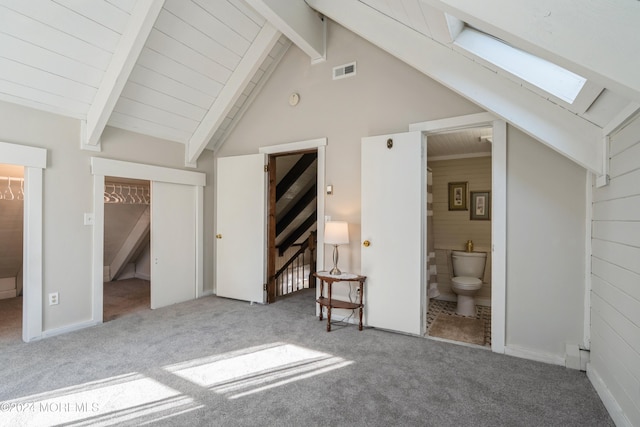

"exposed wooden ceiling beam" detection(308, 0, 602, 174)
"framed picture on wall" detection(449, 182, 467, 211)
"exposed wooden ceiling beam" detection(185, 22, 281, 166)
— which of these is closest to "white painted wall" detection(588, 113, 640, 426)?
"exposed wooden ceiling beam" detection(308, 0, 602, 174)

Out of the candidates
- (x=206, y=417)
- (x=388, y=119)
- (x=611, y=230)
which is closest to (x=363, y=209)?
(x=388, y=119)

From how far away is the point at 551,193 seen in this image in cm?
267

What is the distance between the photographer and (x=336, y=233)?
338 cm

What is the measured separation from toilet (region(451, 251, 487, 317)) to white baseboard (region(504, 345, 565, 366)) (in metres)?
1.20

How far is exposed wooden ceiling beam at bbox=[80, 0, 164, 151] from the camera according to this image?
9.02ft

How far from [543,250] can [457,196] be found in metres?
2.26

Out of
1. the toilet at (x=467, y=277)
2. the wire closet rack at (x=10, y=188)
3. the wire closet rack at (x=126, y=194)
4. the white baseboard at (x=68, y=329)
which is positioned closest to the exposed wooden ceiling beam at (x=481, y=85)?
the toilet at (x=467, y=277)

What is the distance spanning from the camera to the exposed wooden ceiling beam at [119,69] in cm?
275

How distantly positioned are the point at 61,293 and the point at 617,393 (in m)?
4.63

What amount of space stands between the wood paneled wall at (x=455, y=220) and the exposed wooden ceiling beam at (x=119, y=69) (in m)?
4.12

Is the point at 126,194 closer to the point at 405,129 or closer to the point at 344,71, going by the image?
the point at 344,71

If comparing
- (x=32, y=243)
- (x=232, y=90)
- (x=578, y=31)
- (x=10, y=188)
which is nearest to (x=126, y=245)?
(x=10, y=188)

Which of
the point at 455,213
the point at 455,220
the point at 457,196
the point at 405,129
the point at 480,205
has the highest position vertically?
the point at 405,129

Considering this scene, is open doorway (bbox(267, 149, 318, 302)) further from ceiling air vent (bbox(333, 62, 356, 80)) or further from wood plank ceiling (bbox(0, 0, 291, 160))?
wood plank ceiling (bbox(0, 0, 291, 160))
